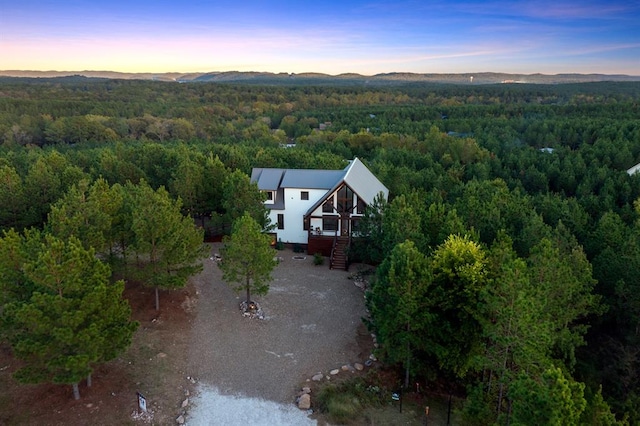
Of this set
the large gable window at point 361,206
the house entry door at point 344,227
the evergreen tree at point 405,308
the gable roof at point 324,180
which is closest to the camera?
the evergreen tree at point 405,308

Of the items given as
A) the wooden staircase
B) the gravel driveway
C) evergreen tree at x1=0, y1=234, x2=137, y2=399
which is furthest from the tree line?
evergreen tree at x1=0, y1=234, x2=137, y2=399

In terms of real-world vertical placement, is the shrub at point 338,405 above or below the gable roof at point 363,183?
below

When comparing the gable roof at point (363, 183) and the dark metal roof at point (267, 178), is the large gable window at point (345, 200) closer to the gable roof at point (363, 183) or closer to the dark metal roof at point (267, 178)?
the gable roof at point (363, 183)

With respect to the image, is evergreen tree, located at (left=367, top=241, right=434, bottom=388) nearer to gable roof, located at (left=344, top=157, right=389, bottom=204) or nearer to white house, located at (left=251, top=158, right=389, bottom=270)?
gable roof, located at (left=344, top=157, right=389, bottom=204)

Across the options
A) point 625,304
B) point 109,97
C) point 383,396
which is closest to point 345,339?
point 383,396

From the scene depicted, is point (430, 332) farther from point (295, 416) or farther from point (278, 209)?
point (278, 209)

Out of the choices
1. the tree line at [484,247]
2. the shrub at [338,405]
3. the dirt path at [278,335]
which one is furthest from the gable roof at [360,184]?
the shrub at [338,405]
